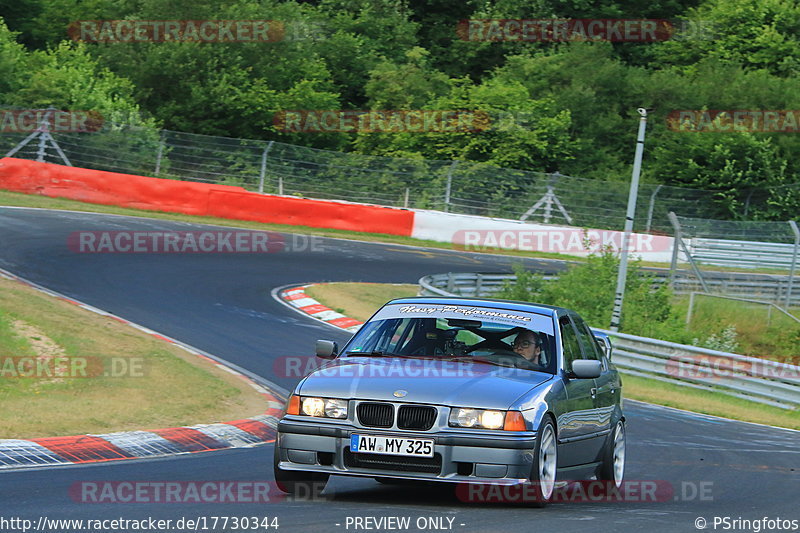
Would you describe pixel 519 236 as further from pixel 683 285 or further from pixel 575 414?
pixel 575 414

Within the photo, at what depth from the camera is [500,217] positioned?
36031 millimetres

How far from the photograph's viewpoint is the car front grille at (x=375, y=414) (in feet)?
23.4

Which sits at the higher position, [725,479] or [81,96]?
[81,96]

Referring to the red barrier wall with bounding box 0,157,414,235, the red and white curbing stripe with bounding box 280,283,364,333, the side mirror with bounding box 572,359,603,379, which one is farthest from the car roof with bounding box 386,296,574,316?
the red barrier wall with bounding box 0,157,414,235

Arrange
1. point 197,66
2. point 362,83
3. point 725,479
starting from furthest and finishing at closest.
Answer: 1. point 362,83
2. point 197,66
3. point 725,479

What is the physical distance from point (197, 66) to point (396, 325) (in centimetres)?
3701

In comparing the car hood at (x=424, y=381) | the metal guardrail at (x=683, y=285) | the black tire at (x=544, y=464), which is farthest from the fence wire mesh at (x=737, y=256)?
the black tire at (x=544, y=464)

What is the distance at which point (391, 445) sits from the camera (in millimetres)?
7051

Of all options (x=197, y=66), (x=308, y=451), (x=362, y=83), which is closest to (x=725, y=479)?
(x=308, y=451)

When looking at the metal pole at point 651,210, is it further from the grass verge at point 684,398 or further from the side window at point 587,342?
the side window at point 587,342

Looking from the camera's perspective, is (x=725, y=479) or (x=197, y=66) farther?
(x=197, y=66)

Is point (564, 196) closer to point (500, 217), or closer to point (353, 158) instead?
point (500, 217)

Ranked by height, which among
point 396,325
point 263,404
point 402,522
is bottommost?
point 263,404

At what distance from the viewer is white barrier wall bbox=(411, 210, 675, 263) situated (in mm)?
34812
